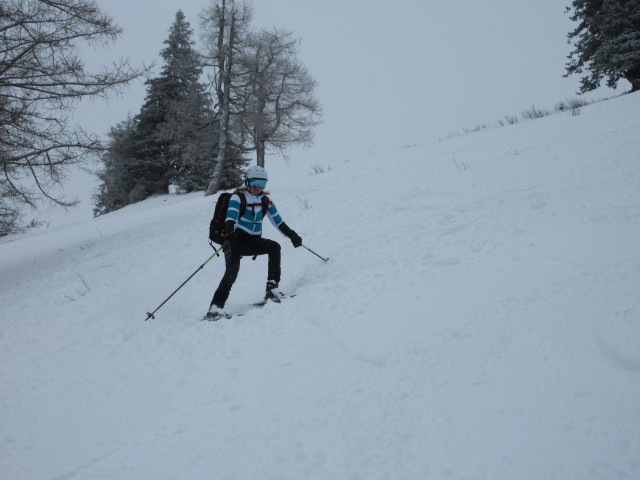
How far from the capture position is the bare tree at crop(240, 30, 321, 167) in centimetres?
1878

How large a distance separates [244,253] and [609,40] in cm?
1879

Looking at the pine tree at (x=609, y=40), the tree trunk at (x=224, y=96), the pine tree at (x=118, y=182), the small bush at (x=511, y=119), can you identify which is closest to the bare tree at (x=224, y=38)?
the tree trunk at (x=224, y=96)

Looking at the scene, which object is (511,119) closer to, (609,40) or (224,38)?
(609,40)

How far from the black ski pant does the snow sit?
0.37 meters

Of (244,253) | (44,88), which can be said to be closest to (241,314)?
(244,253)

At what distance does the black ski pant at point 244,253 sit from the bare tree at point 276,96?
14627 millimetres

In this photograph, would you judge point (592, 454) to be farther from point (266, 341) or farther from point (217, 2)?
point (217, 2)

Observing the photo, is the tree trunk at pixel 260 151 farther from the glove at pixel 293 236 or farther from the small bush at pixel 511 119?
the glove at pixel 293 236

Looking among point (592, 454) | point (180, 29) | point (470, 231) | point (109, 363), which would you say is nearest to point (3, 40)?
point (109, 363)

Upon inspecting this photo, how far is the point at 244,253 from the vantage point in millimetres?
5051

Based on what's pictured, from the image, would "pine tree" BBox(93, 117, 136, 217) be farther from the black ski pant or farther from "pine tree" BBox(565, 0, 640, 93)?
"pine tree" BBox(565, 0, 640, 93)

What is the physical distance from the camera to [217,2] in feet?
55.4

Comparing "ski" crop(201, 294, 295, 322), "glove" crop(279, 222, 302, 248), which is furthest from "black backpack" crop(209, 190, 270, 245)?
"ski" crop(201, 294, 295, 322)

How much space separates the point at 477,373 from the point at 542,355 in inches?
A: 17.2
